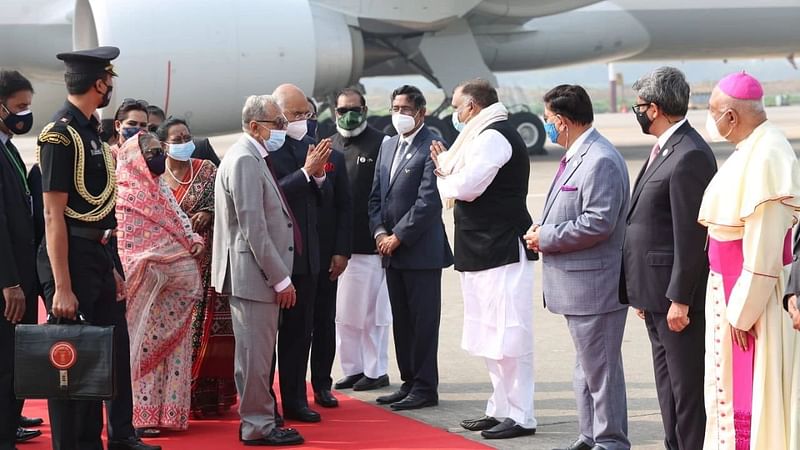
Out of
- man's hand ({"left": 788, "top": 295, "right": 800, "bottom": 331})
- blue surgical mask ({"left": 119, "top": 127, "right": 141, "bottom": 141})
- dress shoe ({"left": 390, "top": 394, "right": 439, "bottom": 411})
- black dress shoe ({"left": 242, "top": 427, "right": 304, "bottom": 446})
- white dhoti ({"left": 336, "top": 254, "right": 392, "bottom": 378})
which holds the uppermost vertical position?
blue surgical mask ({"left": 119, "top": 127, "right": 141, "bottom": 141})

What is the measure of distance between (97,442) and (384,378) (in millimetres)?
2036

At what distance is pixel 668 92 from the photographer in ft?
14.5

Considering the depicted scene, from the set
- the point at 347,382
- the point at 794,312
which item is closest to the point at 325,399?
the point at 347,382

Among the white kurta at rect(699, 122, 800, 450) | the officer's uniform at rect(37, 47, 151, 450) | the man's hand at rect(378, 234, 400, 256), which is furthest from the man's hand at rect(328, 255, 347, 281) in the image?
the white kurta at rect(699, 122, 800, 450)

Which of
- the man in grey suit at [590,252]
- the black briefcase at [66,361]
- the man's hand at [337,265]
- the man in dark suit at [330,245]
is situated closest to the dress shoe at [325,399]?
the man in dark suit at [330,245]

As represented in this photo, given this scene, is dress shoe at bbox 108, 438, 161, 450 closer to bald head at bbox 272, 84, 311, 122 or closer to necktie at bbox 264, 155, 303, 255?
necktie at bbox 264, 155, 303, 255

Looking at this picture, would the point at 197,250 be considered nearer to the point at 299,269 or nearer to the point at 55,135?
the point at 299,269

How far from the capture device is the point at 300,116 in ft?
18.7

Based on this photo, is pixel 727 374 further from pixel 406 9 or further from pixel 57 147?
pixel 406 9

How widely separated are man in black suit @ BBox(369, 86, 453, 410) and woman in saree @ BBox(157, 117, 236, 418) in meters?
0.88

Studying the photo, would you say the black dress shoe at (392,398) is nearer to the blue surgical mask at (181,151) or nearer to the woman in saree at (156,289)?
the woman in saree at (156,289)

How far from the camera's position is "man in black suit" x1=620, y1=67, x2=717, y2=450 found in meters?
4.25

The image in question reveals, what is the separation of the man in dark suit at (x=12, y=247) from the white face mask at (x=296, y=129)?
1.30 meters

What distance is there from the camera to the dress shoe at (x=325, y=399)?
235 inches
